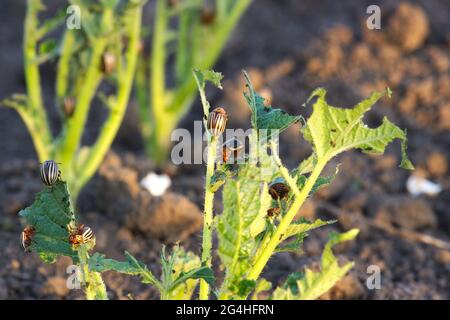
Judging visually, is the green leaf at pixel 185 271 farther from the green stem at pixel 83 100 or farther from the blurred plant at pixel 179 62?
the blurred plant at pixel 179 62

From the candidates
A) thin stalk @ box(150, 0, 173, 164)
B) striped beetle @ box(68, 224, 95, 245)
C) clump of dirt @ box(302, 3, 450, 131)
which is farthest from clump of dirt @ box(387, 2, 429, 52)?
striped beetle @ box(68, 224, 95, 245)

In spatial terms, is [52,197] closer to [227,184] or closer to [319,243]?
[227,184]

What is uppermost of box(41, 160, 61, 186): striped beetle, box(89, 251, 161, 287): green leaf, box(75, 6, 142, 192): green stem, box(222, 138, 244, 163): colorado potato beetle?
box(75, 6, 142, 192): green stem

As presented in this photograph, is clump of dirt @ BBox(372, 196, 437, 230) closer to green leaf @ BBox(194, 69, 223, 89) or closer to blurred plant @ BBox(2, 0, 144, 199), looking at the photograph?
blurred plant @ BBox(2, 0, 144, 199)

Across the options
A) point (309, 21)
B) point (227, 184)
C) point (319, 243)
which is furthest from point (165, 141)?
point (227, 184)

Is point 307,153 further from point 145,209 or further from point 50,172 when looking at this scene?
point 50,172

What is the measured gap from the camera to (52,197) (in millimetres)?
1941

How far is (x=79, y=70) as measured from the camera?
10.2 ft

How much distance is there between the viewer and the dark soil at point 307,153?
2787 mm

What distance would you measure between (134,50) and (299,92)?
4.95 feet

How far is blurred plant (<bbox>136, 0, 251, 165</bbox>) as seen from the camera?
380 centimetres

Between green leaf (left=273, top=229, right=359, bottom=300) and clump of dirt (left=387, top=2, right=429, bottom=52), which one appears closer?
green leaf (left=273, top=229, right=359, bottom=300)

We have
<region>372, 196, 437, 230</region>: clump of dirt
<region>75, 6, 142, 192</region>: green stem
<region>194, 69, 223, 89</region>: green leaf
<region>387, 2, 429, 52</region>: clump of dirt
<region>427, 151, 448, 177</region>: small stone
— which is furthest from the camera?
<region>387, 2, 429, 52</region>: clump of dirt

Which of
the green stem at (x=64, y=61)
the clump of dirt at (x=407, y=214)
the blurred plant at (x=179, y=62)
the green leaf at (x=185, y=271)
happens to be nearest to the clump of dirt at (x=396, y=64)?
the blurred plant at (x=179, y=62)
